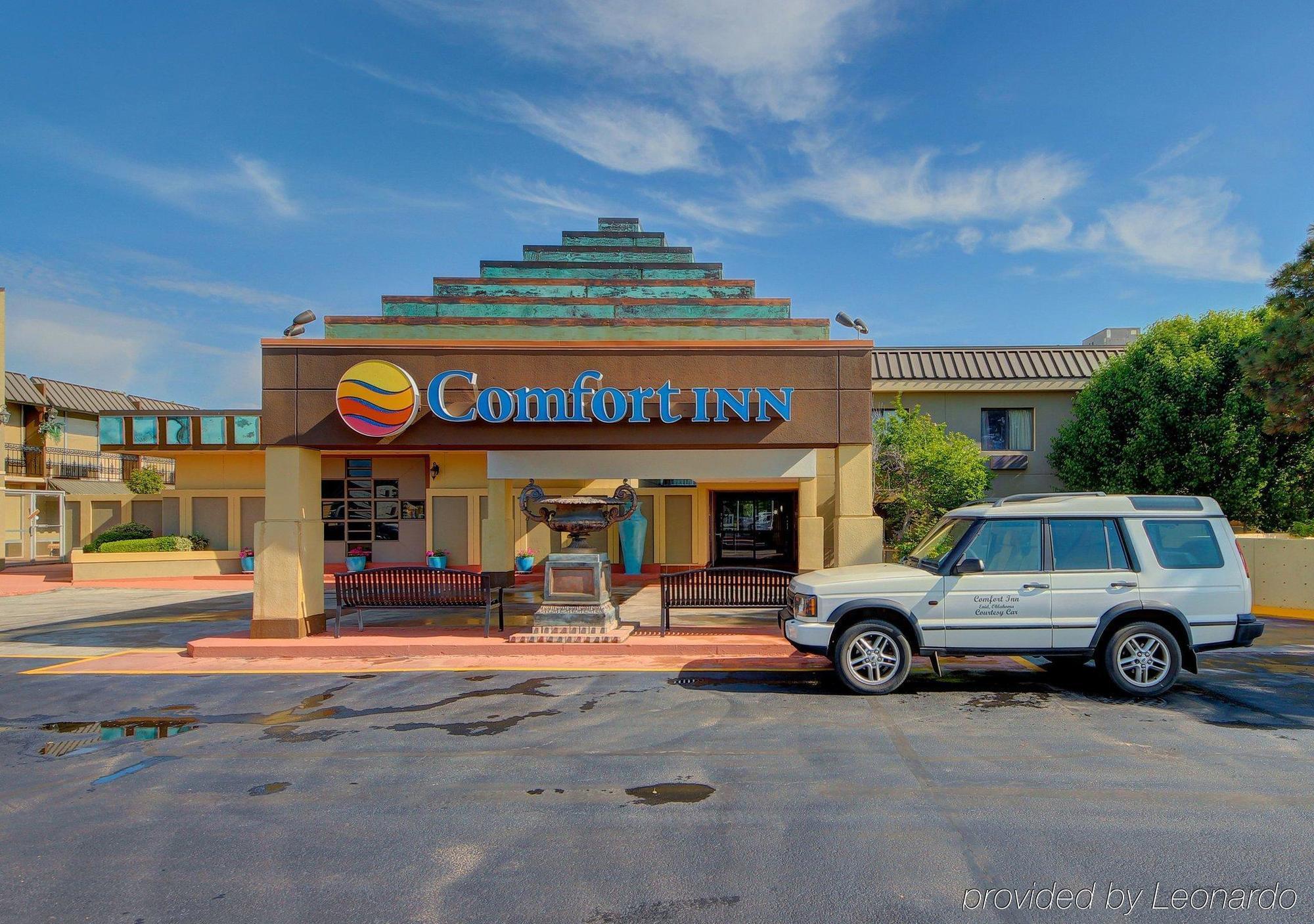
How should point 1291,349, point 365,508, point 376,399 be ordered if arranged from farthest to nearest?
point 365,508
point 1291,349
point 376,399

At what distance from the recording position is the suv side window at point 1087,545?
7.97 metres

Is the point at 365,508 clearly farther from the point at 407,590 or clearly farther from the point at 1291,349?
the point at 1291,349

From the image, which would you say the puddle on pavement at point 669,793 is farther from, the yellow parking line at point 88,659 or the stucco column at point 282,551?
the yellow parking line at point 88,659

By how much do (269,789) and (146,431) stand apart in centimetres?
1958

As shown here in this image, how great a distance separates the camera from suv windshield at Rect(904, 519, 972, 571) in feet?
27.2

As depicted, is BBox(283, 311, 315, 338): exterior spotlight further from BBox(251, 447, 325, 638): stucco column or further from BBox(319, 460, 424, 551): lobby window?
BBox(319, 460, 424, 551): lobby window

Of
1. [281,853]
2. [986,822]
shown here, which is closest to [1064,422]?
[986,822]

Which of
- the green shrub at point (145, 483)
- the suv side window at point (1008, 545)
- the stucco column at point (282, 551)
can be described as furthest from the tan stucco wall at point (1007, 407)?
the green shrub at point (145, 483)

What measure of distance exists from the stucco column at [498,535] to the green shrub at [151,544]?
1093cm

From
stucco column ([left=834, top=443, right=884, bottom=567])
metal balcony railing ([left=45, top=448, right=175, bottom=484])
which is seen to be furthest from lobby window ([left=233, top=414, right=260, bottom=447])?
stucco column ([left=834, top=443, right=884, bottom=567])

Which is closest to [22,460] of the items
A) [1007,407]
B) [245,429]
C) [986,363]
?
[245,429]

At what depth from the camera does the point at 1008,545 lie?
8.10 meters

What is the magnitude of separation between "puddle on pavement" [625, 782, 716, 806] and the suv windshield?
394cm

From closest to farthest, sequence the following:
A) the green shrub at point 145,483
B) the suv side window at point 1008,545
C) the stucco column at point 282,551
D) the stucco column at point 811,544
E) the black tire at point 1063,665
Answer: the suv side window at point 1008,545 → the black tire at point 1063,665 → the stucco column at point 282,551 → the stucco column at point 811,544 → the green shrub at point 145,483
